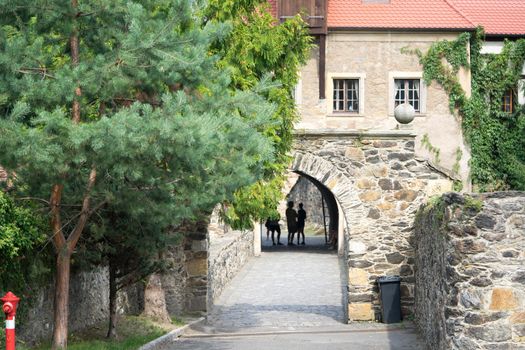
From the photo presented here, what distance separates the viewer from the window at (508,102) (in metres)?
33.6

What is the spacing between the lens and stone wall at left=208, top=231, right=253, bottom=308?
71.8 feet

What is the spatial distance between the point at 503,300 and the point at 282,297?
39.3 ft

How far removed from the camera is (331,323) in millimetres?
18859

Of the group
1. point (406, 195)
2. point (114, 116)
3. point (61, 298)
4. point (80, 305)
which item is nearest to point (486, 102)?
point (406, 195)

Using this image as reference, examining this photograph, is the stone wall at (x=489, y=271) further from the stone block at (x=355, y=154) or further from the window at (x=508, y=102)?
the window at (x=508, y=102)

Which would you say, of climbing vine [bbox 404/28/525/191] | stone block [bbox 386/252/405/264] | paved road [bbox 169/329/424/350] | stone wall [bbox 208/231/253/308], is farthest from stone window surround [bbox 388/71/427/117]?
paved road [bbox 169/329/424/350]

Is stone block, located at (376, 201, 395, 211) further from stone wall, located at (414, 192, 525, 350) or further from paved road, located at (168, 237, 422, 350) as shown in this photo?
stone wall, located at (414, 192, 525, 350)

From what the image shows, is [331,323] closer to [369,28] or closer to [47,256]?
[47,256]

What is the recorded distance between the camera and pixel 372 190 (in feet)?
62.2

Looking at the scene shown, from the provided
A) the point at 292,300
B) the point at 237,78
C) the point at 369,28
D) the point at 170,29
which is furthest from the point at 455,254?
the point at 369,28

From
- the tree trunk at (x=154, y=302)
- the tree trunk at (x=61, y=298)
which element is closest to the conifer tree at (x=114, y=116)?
the tree trunk at (x=61, y=298)

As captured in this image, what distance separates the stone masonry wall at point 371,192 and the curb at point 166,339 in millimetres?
3152

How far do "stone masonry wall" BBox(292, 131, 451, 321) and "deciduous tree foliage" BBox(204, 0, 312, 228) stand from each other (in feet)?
2.80

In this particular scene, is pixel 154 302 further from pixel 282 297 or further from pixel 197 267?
pixel 282 297
